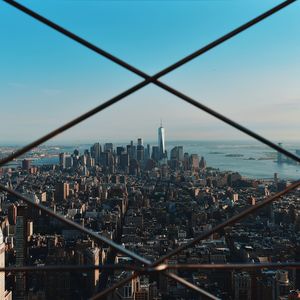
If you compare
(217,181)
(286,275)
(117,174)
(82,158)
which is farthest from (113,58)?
(82,158)

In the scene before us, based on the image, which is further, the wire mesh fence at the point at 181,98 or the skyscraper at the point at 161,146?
the skyscraper at the point at 161,146

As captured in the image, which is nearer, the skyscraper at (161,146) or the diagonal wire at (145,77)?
the diagonal wire at (145,77)

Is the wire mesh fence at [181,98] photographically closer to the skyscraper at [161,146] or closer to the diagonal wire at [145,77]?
the diagonal wire at [145,77]

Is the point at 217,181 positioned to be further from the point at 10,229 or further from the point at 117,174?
the point at 10,229

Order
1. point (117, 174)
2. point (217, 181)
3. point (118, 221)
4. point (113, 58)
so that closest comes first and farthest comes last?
point (113, 58) < point (118, 221) < point (217, 181) < point (117, 174)

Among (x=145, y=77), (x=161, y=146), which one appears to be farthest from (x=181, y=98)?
(x=161, y=146)

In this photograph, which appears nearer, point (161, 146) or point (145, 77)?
point (145, 77)

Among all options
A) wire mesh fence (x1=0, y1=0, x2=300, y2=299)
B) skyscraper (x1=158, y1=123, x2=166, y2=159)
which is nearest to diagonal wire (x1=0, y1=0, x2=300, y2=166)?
wire mesh fence (x1=0, y1=0, x2=300, y2=299)

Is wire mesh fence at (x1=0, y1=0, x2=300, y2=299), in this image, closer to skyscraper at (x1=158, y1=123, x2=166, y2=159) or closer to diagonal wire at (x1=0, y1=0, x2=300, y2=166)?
diagonal wire at (x1=0, y1=0, x2=300, y2=166)

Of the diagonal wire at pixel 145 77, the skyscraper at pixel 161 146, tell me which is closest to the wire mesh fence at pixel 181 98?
the diagonal wire at pixel 145 77

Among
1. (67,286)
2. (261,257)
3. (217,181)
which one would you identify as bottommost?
(67,286)

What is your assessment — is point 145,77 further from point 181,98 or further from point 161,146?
point 161,146
